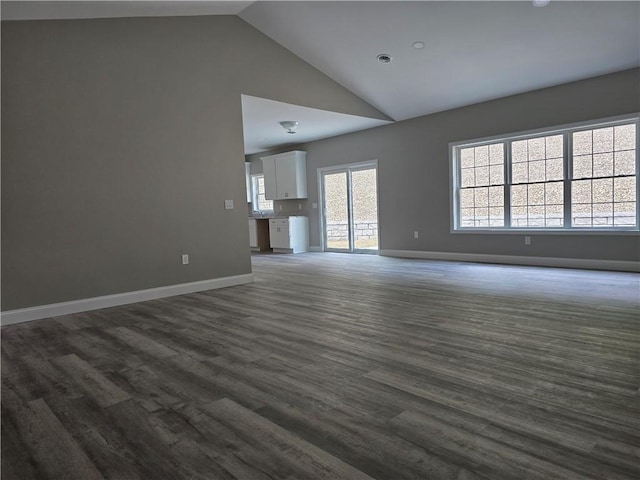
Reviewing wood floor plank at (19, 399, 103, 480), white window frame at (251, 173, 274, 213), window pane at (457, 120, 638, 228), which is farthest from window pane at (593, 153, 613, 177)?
white window frame at (251, 173, 274, 213)

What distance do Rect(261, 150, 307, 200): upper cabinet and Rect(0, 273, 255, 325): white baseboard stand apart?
4345mm

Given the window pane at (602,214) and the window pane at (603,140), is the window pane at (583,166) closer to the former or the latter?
the window pane at (603,140)

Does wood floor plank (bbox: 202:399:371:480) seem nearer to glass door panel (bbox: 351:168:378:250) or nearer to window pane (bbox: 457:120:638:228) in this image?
window pane (bbox: 457:120:638:228)

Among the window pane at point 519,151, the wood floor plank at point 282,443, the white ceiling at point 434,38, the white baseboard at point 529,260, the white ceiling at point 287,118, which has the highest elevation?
the white ceiling at point 434,38

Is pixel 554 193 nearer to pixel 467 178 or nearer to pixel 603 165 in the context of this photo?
pixel 603 165

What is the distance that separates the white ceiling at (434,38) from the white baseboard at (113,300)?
97.4 inches

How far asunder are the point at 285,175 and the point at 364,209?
86.1 inches

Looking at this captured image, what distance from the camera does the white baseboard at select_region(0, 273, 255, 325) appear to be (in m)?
3.92

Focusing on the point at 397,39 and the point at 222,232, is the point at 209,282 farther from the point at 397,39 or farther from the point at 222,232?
the point at 397,39

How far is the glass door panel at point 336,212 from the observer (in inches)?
354

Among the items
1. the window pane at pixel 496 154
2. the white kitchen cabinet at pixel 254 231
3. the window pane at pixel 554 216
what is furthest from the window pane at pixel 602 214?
the white kitchen cabinet at pixel 254 231

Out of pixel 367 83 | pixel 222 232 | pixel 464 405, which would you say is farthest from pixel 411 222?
pixel 464 405

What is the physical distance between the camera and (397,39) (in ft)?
17.3

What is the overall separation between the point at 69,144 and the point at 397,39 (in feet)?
12.8
